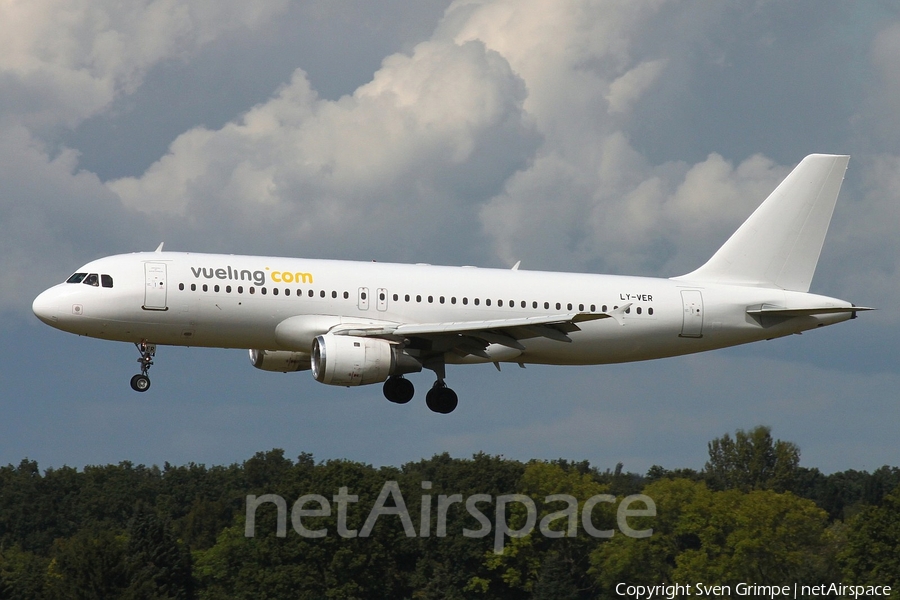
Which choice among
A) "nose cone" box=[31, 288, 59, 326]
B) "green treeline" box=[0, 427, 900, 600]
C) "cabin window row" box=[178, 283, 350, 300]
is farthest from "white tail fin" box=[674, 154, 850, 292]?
"green treeline" box=[0, 427, 900, 600]

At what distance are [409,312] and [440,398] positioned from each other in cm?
352

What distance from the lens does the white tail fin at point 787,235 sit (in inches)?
2025

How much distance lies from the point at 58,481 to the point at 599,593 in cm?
7101

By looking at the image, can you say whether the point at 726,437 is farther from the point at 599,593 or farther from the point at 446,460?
the point at 599,593

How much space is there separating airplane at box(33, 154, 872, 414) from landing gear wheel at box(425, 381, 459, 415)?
0.16ft

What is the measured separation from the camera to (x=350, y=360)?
4238cm

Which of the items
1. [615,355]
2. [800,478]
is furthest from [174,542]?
[800,478]

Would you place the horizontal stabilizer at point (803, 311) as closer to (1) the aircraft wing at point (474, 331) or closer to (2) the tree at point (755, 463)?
(1) the aircraft wing at point (474, 331)

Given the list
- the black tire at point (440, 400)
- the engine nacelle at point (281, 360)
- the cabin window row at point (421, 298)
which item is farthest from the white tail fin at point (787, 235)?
the engine nacelle at point (281, 360)

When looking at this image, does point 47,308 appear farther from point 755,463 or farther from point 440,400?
point 755,463

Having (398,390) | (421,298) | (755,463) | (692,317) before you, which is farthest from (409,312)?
(755,463)

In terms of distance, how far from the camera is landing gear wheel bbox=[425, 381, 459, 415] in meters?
46.6

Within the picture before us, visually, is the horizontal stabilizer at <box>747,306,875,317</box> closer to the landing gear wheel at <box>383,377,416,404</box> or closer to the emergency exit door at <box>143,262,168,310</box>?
the landing gear wheel at <box>383,377,416,404</box>

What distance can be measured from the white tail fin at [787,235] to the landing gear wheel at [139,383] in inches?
781
